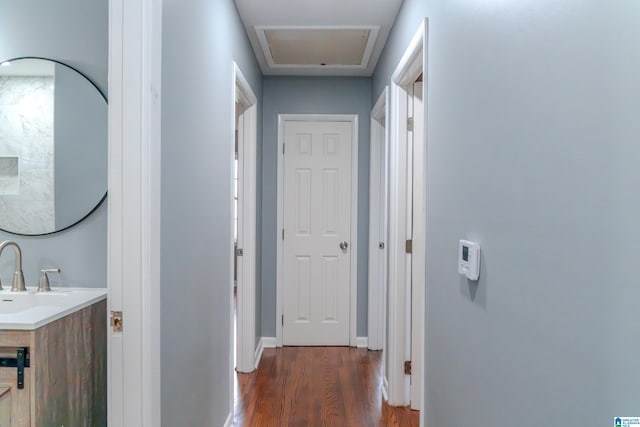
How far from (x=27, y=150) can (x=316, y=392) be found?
232 cm

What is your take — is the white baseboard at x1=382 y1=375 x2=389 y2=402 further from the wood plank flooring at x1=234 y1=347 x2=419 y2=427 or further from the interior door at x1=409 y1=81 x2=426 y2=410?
the interior door at x1=409 y1=81 x2=426 y2=410

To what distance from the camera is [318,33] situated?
3.00m

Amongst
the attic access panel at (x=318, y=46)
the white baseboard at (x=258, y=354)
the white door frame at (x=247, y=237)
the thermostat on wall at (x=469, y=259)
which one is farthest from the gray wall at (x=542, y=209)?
the white baseboard at (x=258, y=354)

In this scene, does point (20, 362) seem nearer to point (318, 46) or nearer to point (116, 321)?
point (116, 321)

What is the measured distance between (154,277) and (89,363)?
59 centimetres

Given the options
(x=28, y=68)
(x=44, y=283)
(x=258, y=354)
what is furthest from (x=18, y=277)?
(x=258, y=354)

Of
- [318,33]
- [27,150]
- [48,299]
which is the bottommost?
[48,299]

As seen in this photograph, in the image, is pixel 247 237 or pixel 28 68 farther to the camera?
pixel 247 237

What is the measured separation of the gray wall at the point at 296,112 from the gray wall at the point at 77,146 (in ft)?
7.17

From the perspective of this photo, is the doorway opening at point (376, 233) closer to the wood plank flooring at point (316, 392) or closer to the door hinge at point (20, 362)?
the wood plank flooring at point (316, 392)

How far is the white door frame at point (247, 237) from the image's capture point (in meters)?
3.38

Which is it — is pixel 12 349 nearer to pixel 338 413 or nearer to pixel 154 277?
pixel 154 277

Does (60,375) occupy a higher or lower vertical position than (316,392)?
higher

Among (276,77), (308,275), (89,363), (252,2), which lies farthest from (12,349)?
(276,77)
